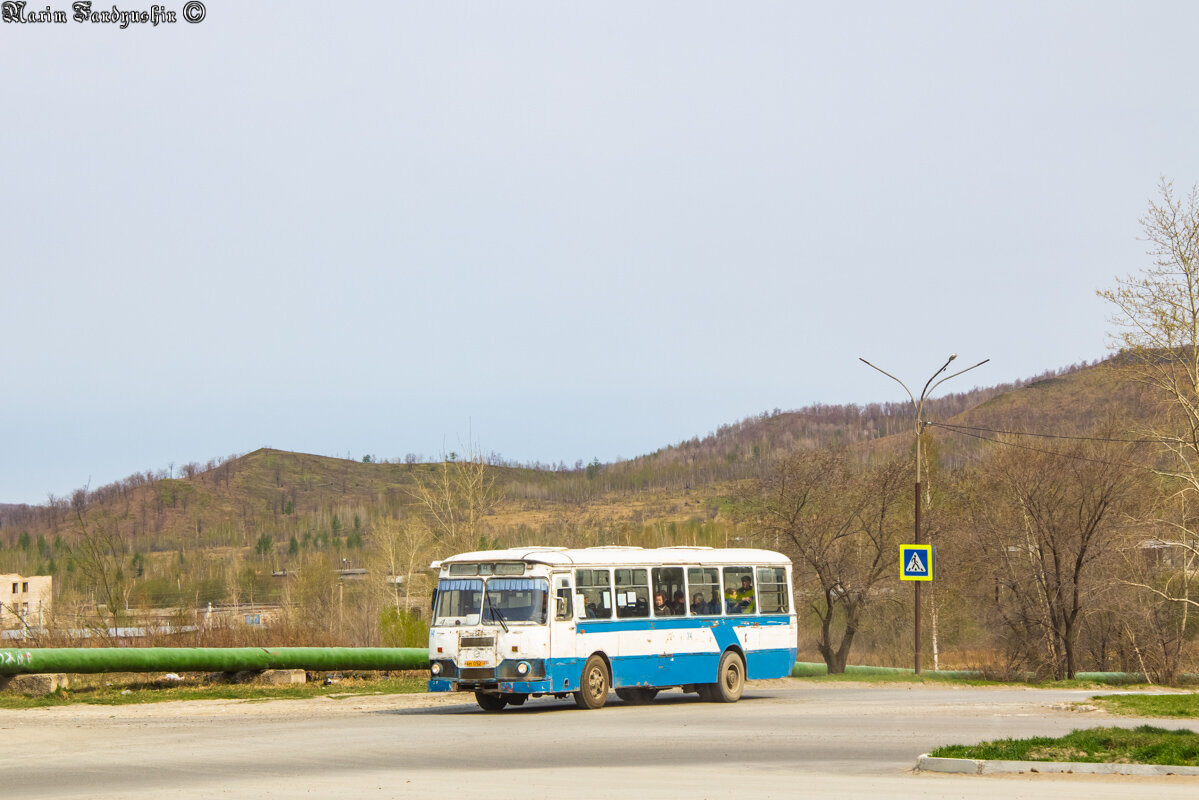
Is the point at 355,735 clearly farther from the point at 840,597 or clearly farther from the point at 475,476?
the point at 475,476

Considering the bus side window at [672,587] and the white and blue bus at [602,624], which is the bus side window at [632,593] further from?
the bus side window at [672,587]

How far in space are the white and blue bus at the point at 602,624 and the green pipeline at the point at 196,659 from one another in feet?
25.2

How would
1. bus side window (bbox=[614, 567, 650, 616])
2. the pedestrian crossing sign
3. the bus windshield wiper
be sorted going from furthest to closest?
the pedestrian crossing sign < bus side window (bbox=[614, 567, 650, 616]) < the bus windshield wiper

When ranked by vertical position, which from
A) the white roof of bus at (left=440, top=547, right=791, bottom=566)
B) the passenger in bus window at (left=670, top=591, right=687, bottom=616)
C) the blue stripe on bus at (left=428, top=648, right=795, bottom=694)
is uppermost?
the white roof of bus at (left=440, top=547, right=791, bottom=566)

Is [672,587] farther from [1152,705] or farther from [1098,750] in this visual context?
[1098,750]

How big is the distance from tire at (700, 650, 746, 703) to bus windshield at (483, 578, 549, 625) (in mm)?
4616

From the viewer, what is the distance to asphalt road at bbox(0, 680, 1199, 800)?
12055 millimetres

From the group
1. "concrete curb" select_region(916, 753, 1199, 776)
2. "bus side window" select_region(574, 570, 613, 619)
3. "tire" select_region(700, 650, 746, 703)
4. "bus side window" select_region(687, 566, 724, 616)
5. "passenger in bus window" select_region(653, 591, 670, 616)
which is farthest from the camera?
"tire" select_region(700, 650, 746, 703)

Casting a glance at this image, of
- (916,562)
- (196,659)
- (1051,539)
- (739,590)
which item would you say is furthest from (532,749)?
(1051,539)

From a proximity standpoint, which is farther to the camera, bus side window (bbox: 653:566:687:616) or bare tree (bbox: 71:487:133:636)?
bare tree (bbox: 71:487:133:636)

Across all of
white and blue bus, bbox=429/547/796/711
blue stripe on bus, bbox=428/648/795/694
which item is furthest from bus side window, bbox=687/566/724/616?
blue stripe on bus, bbox=428/648/795/694

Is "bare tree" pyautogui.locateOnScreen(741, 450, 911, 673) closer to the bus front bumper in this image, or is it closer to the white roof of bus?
the white roof of bus

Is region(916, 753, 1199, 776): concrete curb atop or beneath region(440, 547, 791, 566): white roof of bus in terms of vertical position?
beneath

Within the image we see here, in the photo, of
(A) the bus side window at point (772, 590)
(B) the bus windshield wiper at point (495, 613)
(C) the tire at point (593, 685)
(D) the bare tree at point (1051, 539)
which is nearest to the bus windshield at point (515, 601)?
(B) the bus windshield wiper at point (495, 613)
